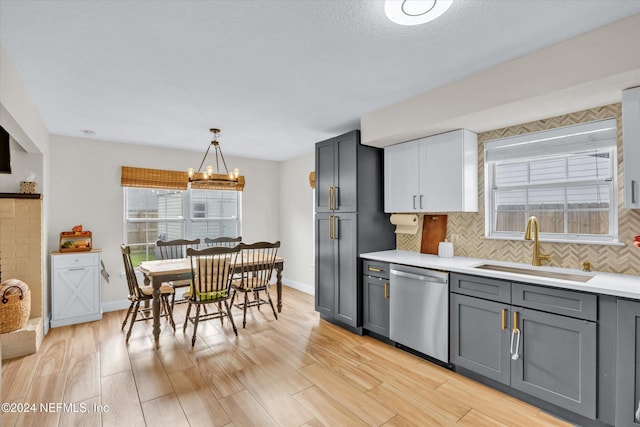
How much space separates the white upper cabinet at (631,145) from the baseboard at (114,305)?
5730 millimetres

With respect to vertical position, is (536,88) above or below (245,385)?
above

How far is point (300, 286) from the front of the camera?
564 cm

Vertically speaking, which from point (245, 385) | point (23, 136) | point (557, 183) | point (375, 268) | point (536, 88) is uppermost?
point (536, 88)

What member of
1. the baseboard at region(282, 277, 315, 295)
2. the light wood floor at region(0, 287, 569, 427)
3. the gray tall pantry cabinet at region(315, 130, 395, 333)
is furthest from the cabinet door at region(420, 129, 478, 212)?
the baseboard at region(282, 277, 315, 295)

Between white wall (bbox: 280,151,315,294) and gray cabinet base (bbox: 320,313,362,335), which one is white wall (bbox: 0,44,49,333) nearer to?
gray cabinet base (bbox: 320,313,362,335)

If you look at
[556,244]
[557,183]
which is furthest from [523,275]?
[557,183]

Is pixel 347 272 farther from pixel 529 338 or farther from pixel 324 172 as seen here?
pixel 529 338

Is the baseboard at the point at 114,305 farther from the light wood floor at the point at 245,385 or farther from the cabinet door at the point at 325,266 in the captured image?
the cabinet door at the point at 325,266

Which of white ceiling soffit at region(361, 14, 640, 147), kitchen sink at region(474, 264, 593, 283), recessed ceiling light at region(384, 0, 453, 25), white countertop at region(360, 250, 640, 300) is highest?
recessed ceiling light at region(384, 0, 453, 25)

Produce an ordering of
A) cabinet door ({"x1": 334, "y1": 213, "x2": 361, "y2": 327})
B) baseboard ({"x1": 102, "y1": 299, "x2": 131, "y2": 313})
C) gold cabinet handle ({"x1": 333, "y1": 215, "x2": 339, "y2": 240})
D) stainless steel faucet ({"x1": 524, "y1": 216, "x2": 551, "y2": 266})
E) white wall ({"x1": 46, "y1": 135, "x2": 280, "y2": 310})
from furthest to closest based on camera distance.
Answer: baseboard ({"x1": 102, "y1": 299, "x2": 131, "y2": 313}), white wall ({"x1": 46, "y1": 135, "x2": 280, "y2": 310}), gold cabinet handle ({"x1": 333, "y1": 215, "x2": 339, "y2": 240}), cabinet door ({"x1": 334, "y1": 213, "x2": 361, "y2": 327}), stainless steel faucet ({"x1": 524, "y1": 216, "x2": 551, "y2": 266})

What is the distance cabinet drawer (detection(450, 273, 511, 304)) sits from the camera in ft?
7.69

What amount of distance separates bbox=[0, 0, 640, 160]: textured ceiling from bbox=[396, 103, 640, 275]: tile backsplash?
Answer: 0.83 m

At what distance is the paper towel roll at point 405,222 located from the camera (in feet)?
11.7

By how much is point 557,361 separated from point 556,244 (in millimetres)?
1023
